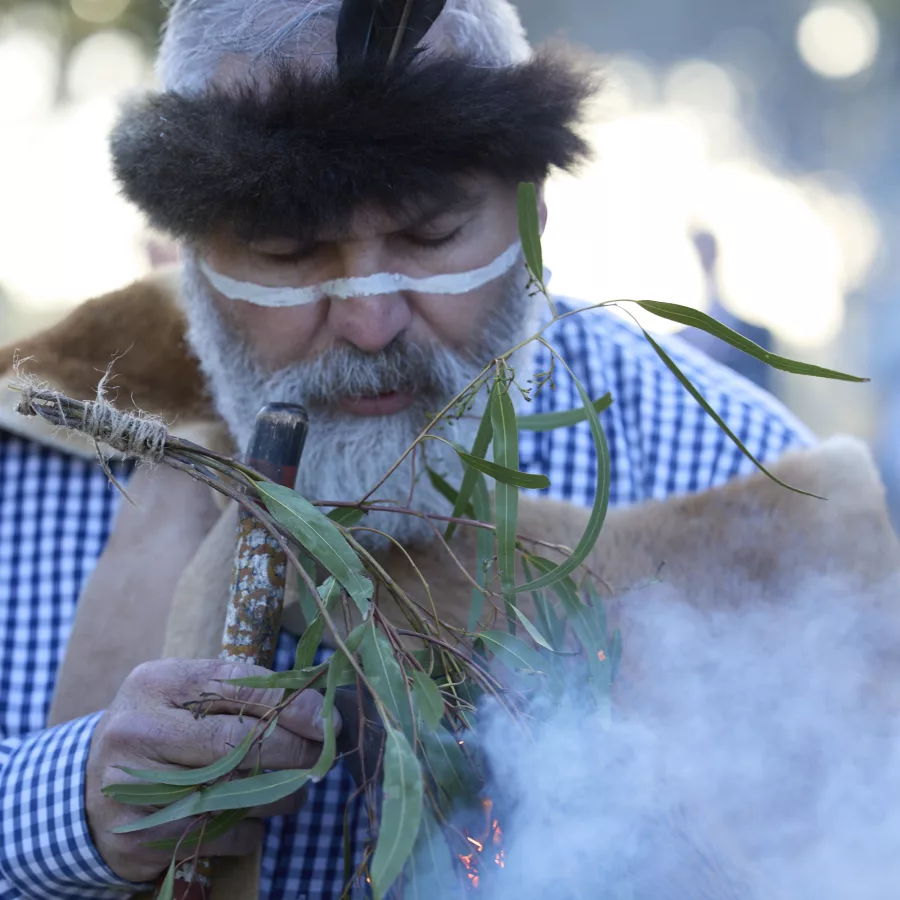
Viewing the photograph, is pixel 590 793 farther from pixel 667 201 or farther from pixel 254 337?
pixel 667 201

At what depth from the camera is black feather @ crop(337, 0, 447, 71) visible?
5.01 ft

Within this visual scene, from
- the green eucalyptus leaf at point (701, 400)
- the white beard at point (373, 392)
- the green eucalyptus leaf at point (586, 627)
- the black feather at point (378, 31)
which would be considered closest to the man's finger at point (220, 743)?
the green eucalyptus leaf at point (586, 627)

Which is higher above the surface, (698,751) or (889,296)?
(889,296)

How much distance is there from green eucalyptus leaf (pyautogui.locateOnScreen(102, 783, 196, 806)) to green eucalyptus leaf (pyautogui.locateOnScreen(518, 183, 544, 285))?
2.43ft

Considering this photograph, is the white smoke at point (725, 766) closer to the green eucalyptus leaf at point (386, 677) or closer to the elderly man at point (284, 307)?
the green eucalyptus leaf at point (386, 677)

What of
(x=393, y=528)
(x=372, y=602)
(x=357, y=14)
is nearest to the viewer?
(x=372, y=602)

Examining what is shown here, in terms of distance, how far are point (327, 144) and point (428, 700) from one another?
927 millimetres

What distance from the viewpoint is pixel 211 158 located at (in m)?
1.55

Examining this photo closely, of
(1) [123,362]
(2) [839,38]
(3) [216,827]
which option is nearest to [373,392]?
(1) [123,362]

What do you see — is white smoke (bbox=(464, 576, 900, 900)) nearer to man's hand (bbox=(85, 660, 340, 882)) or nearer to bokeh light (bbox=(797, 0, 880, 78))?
man's hand (bbox=(85, 660, 340, 882))

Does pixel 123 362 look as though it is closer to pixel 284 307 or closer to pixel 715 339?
pixel 284 307

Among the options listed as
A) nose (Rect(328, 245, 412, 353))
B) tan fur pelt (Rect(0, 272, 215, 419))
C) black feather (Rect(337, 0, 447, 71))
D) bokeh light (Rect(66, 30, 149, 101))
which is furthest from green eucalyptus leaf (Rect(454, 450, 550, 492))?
bokeh light (Rect(66, 30, 149, 101))

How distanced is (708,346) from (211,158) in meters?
2.24

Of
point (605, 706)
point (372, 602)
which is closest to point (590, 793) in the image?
point (605, 706)
